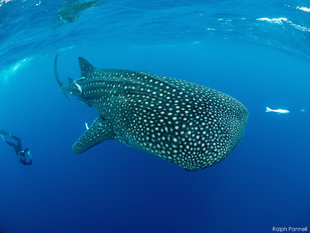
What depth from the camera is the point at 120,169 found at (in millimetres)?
14859

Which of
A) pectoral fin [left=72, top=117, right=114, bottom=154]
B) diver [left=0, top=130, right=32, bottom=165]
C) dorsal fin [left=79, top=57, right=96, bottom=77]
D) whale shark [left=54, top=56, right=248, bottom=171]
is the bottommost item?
diver [left=0, top=130, right=32, bottom=165]

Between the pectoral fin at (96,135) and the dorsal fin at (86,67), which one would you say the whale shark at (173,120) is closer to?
the pectoral fin at (96,135)

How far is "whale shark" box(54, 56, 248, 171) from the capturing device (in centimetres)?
360

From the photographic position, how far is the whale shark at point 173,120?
3604mm

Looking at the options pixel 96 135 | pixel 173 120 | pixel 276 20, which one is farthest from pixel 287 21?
pixel 96 135

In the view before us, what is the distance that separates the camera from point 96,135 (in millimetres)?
5641

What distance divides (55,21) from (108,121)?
1769 cm

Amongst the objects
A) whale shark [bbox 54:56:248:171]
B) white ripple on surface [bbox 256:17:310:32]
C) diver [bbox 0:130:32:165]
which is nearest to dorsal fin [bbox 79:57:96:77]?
whale shark [bbox 54:56:248:171]

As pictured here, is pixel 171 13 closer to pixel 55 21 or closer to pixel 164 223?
pixel 55 21

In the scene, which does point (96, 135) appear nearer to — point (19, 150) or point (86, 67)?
point (86, 67)

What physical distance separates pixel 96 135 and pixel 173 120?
2.67m

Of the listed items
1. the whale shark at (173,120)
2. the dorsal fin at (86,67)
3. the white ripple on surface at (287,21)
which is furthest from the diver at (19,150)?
the white ripple on surface at (287,21)

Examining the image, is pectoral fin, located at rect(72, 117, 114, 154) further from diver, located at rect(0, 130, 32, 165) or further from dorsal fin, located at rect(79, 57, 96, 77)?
diver, located at rect(0, 130, 32, 165)

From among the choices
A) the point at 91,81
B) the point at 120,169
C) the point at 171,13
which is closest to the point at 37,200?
the point at 120,169
